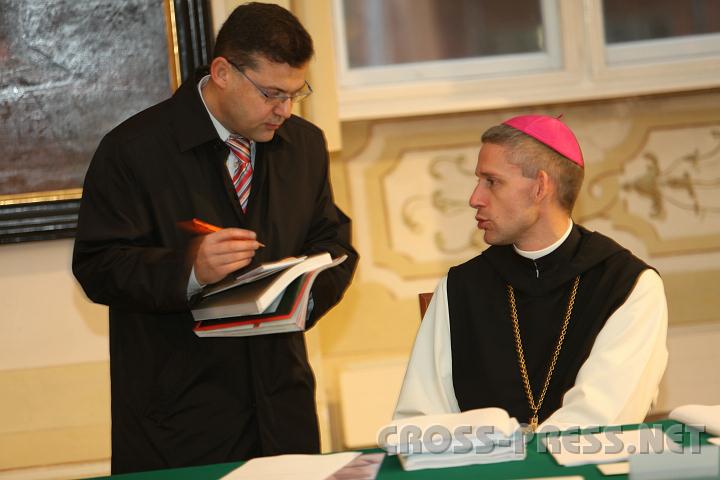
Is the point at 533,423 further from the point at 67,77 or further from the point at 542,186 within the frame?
the point at 67,77

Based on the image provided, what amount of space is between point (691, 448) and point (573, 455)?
244mm

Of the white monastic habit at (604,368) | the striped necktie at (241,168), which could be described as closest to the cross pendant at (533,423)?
the white monastic habit at (604,368)

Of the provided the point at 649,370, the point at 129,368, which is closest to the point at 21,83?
the point at 129,368

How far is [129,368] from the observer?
9.52ft

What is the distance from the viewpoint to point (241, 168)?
3.08m

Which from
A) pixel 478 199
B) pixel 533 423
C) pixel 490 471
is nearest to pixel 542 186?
pixel 478 199

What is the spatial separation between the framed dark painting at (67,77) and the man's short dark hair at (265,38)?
1.40 metres

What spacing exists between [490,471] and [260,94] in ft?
4.45

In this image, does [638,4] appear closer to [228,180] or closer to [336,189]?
[336,189]

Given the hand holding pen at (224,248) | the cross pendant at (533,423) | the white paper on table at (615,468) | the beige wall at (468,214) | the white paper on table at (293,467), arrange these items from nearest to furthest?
1. the white paper on table at (615,468)
2. the white paper on table at (293,467)
3. the hand holding pen at (224,248)
4. the cross pendant at (533,423)
5. the beige wall at (468,214)

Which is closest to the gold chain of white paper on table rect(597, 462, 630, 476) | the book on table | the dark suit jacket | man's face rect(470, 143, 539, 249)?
man's face rect(470, 143, 539, 249)

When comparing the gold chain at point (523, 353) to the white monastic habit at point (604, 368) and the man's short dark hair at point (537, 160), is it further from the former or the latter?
the man's short dark hair at point (537, 160)

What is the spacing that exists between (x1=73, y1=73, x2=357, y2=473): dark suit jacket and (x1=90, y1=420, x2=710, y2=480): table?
1.81 feet

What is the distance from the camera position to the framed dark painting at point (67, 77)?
428 centimetres
